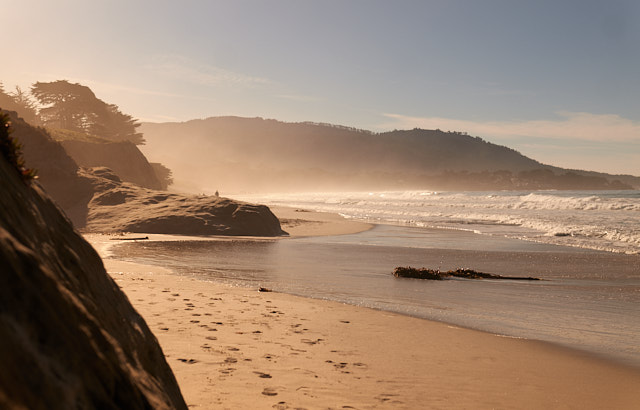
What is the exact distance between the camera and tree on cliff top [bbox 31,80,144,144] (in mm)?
42956

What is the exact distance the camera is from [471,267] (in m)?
13.0

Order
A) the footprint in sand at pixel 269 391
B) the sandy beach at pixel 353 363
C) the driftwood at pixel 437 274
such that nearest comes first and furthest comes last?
the footprint in sand at pixel 269 391
the sandy beach at pixel 353 363
the driftwood at pixel 437 274

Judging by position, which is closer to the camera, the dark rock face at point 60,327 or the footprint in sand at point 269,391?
the dark rock face at point 60,327

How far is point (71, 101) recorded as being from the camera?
43.1 meters

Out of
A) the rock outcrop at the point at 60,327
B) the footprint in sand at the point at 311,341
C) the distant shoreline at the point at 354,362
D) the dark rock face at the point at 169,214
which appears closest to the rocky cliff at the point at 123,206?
the dark rock face at the point at 169,214

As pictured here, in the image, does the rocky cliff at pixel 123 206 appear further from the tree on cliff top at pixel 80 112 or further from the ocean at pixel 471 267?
the tree on cliff top at pixel 80 112

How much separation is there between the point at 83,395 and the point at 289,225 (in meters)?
23.9

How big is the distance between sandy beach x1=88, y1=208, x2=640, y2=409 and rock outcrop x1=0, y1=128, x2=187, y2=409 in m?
1.43

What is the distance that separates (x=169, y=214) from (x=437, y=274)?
12218 millimetres

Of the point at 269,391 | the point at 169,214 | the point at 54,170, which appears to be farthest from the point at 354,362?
the point at 54,170

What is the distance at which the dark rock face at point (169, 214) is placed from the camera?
18.7m

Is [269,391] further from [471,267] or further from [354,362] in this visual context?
[471,267]

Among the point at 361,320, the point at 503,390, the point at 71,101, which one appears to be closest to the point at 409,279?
→ the point at 361,320

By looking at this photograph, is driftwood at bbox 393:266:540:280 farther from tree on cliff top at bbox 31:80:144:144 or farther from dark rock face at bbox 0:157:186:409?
tree on cliff top at bbox 31:80:144:144
